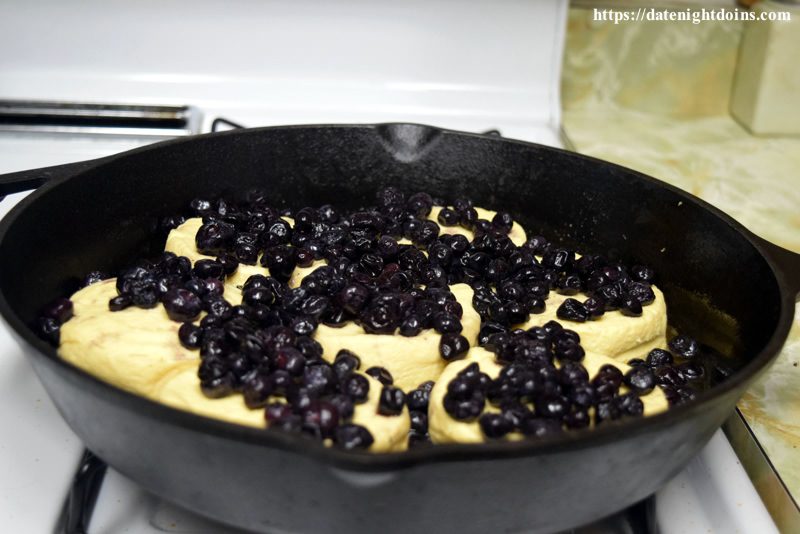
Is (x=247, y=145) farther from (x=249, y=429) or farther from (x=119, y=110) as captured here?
(x=249, y=429)

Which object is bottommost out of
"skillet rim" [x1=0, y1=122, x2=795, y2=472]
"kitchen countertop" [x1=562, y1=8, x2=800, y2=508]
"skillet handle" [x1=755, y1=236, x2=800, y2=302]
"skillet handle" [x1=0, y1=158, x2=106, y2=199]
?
"kitchen countertop" [x1=562, y1=8, x2=800, y2=508]

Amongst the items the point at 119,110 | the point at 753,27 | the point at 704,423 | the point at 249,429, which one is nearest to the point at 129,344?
the point at 249,429

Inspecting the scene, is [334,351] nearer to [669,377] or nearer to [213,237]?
[213,237]

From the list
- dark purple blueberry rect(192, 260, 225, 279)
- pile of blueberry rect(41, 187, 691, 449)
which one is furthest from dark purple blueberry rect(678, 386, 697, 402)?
dark purple blueberry rect(192, 260, 225, 279)

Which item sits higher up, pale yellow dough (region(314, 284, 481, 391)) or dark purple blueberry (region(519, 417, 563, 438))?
dark purple blueberry (region(519, 417, 563, 438))

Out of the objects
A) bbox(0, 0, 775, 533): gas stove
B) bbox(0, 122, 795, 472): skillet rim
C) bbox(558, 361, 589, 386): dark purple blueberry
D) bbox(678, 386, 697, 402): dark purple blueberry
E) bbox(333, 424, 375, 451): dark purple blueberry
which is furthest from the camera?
bbox(0, 0, 775, 533): gas stove

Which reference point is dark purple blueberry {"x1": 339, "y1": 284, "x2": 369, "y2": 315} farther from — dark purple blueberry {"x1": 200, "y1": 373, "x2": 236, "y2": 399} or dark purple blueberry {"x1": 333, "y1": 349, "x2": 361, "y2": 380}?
dark purple blueberry {"x1": 200, "y1": 373, "x2": 236, "y2": 399}

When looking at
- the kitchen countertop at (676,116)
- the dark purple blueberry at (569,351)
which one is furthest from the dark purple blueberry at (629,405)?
the kitchen countertop at (676,116)

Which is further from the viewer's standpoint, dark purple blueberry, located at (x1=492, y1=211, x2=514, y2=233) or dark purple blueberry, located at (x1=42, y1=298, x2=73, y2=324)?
dark purple blueberry, located at (x1=492, y1=211, x2=514, y2=233)

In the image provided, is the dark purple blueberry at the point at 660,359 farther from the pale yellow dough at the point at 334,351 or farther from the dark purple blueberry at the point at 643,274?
the dark purple blueberry at the point at 643,274
